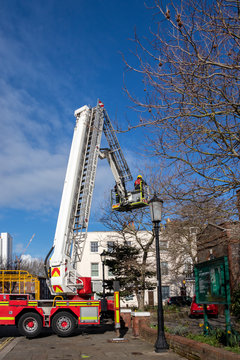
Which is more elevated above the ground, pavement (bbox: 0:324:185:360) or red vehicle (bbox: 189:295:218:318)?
pavement (bbox: 0:324:185:360)

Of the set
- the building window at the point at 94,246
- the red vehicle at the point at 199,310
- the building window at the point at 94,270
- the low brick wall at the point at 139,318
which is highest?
the building window at the point at 94,246

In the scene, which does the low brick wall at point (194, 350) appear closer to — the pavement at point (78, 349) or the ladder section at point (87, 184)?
the pavement at point (78, 349)

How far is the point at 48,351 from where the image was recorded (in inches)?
453

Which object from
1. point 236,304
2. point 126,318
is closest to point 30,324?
point 126,318

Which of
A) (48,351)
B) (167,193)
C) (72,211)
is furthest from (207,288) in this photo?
(72,211)

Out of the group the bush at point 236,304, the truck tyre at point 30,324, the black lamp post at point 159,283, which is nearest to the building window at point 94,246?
the bush at point 236,304

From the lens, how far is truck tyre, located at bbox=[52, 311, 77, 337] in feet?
48.6

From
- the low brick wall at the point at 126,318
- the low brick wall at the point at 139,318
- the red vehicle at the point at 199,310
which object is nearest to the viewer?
Answer: the low brick wall at the point at 139,318

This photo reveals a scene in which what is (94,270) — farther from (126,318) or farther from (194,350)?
(194,350)

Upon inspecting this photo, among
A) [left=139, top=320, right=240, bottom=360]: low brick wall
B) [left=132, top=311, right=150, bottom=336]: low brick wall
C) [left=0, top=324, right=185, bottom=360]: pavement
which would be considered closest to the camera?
[left=139, top=320, right=240, bottom=360]: low brick wall

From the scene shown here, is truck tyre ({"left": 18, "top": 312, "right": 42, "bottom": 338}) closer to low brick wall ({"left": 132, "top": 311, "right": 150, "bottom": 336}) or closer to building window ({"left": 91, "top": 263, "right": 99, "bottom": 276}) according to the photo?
low brick wall ({"left": 132, "top": 311, "right": 150, "bottom": 336})

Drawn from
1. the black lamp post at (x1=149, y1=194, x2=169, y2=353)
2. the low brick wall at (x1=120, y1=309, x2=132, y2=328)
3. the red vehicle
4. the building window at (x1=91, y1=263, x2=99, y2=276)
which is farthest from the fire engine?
the building window at (x1=91, y1=263, x2=99, y2=276)

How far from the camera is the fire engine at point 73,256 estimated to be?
14.7 meters

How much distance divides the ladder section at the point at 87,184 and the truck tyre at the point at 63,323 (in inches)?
85.8
